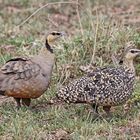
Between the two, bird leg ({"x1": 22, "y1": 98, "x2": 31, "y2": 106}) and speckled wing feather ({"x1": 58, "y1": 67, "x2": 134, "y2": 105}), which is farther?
bird leg ({"x1": 22, "y1": 98, "x2": 31, "y2": 106})

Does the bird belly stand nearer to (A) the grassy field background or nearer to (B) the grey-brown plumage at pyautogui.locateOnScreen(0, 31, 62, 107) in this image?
(B) the grey-brown plumage at pyautogui.locateOnScreen(0, 31, 62, 107)

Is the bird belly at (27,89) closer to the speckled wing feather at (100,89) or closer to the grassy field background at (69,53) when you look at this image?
the grassy field background at (69,53)

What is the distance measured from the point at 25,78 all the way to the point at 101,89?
98 cm

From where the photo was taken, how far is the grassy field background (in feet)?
23.7

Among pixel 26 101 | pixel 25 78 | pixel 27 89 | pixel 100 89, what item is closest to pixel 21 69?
pixel 25 78

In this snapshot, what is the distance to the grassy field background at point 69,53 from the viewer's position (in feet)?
23.7

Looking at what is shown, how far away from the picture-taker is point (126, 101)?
7902mm

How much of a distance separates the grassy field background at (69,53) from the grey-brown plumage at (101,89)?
0.22 metres

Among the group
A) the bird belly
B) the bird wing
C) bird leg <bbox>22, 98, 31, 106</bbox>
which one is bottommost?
bird leg <bbox>22, 98, 31, 106</bbox>

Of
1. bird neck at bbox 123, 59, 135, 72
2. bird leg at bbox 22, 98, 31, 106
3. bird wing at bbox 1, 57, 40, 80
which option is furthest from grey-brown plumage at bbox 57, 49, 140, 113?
bird leg at bbox 22, 98, 31, 106

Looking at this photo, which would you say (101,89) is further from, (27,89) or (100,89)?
(27,89)

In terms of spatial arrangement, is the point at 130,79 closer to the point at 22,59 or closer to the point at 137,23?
the point at 22,59

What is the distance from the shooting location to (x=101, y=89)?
7539 millimetres

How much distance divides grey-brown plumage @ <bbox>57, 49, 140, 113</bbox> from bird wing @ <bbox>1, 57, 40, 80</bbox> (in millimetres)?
556
